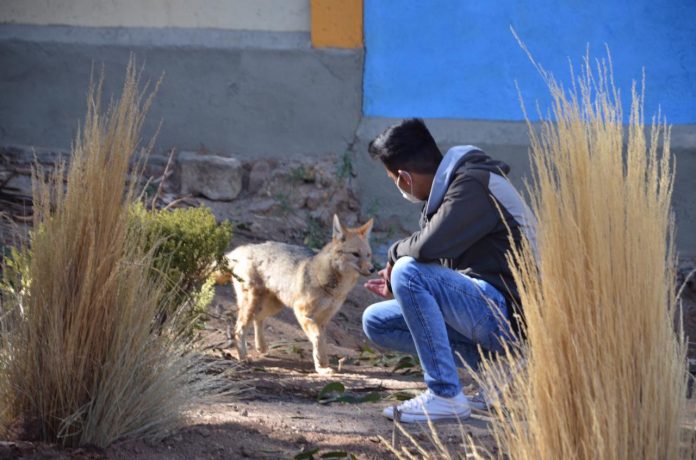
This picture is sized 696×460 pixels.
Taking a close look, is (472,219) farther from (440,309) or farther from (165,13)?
(165,13)

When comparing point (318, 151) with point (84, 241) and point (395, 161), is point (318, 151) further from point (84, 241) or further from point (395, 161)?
point (84, 241)

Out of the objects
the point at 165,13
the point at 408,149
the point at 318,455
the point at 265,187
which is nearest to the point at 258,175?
the point at 265,187

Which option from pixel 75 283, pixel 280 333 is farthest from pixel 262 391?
pixel 280 333

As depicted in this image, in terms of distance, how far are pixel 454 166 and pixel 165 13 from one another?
5340 mm

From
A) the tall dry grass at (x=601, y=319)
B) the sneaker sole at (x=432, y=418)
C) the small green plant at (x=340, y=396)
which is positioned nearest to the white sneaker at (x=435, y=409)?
the sneaker sole at (x=432, y=418)

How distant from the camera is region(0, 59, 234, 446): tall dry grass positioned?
12.4 feet

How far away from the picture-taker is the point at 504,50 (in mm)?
8930

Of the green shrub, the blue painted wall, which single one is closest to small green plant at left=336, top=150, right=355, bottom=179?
the blue painted wall

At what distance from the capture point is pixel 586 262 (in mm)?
2857

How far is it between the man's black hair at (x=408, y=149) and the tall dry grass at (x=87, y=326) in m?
1.36

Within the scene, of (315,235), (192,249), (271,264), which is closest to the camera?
(192,249)

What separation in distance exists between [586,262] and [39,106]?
7.42 meters

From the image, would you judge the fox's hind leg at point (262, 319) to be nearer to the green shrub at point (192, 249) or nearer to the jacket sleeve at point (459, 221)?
the green shrub at point (192, 249)

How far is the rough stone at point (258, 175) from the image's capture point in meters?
9.10
